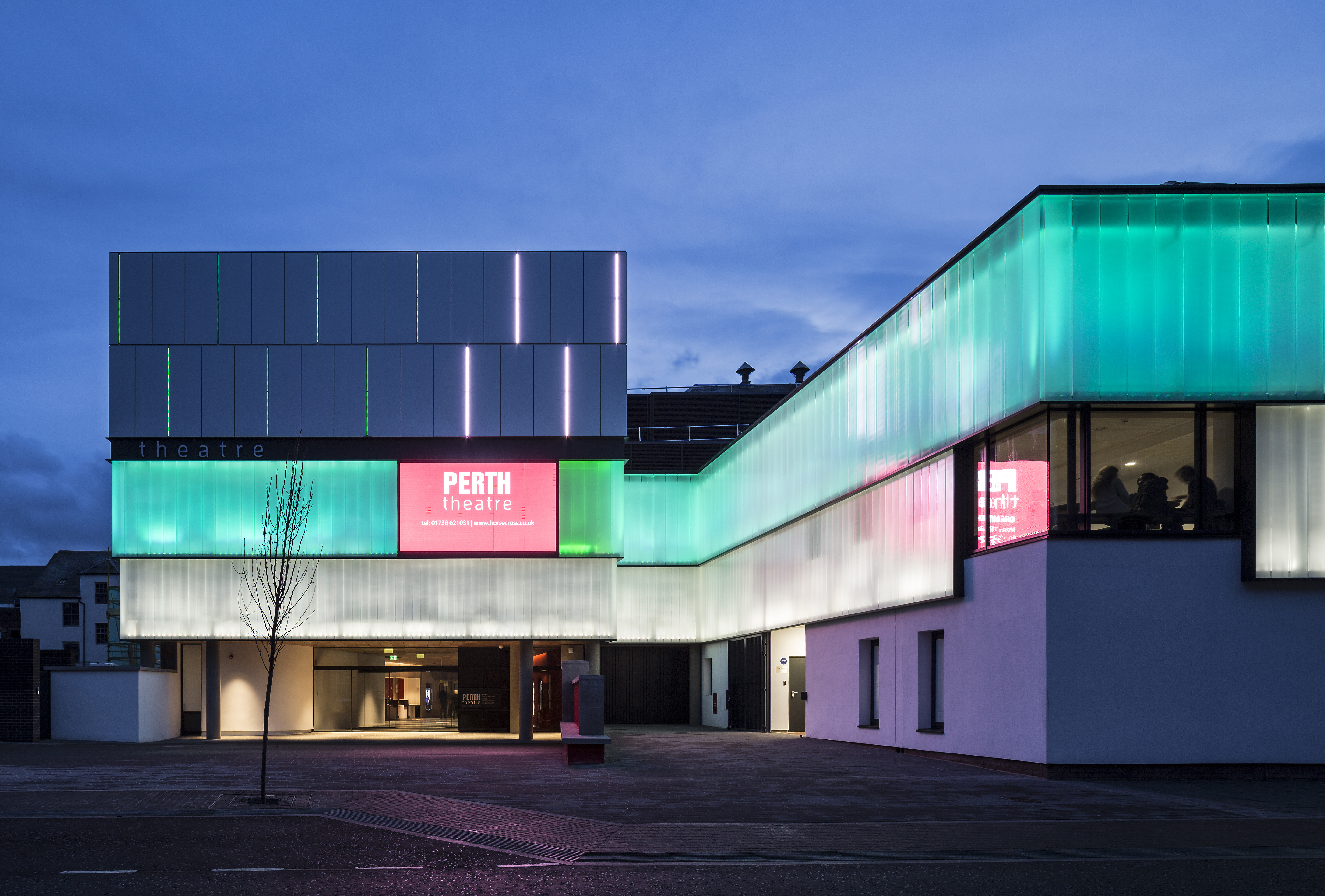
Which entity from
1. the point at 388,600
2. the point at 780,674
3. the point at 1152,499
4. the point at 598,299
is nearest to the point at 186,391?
the point at 388,600

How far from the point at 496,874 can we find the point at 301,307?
23.5 metres

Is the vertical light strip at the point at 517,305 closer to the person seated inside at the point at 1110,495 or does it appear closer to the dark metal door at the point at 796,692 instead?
the dark metal door at the point at 796,692

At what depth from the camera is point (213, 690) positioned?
3161 centimetres

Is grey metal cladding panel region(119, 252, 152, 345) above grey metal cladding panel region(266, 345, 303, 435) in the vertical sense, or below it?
above

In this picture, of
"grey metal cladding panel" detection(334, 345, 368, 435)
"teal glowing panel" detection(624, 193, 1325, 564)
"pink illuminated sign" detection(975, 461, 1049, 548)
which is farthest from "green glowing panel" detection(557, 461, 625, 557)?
"teal glowing panel" detection(624, 193, 1325, 564)

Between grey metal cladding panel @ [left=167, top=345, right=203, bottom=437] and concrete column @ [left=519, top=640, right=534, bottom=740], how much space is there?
401 inches

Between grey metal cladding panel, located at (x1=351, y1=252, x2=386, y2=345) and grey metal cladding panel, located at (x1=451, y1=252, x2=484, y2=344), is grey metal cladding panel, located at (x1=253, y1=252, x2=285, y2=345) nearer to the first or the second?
grey metal cladding panel, located at (x1=351, y1=252, x2=386, y2=345)

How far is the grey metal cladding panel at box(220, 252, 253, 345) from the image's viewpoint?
3091 cm

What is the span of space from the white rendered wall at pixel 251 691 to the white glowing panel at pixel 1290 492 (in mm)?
25072

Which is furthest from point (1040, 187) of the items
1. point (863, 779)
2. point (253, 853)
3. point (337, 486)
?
point (337, 486)

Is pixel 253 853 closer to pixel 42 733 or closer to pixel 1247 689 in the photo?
pixel 1247 689

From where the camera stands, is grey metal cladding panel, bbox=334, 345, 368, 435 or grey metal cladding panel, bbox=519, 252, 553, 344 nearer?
grey metal cladding panel, bbox=334, 345, 368, 435

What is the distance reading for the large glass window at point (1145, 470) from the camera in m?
17.7

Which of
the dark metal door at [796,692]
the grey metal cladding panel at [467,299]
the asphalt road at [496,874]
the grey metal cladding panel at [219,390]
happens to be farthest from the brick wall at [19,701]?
the asphalt road at [496,874]
